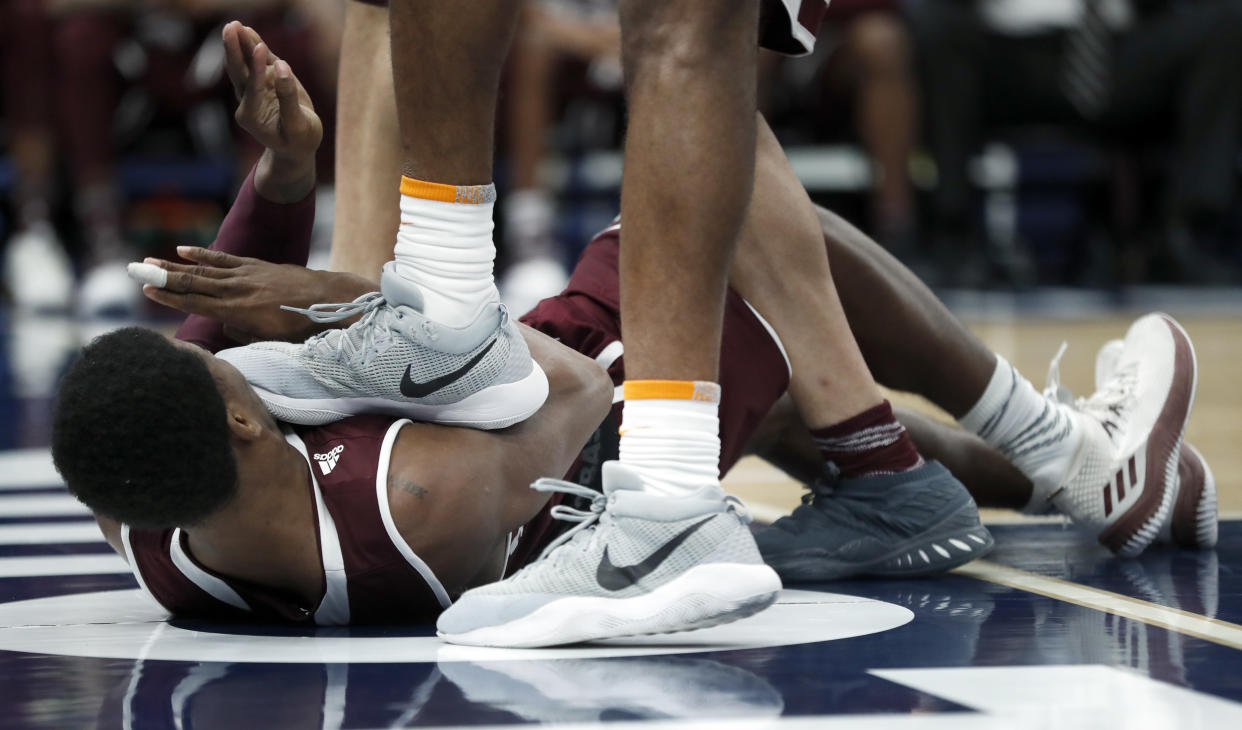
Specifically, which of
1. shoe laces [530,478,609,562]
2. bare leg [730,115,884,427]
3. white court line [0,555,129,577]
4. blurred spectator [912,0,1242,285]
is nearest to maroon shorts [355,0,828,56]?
bare leg [730,115,884,427]

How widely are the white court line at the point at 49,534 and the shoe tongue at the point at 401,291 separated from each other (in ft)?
2.88

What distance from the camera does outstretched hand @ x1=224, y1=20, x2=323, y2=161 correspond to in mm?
1548

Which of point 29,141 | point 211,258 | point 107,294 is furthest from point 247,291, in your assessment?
point 29,141

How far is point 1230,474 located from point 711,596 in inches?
60.4

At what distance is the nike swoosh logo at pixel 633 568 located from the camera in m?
1.37

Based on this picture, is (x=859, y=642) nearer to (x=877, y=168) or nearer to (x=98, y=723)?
(x=98, y=723)

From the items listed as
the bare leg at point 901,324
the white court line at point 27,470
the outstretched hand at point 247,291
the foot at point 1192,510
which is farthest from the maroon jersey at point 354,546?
the white court line at point 27,470

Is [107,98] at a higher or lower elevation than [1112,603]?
higher

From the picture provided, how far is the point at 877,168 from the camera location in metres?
6.32

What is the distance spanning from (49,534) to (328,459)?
91cm

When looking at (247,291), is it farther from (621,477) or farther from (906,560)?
(906,560)

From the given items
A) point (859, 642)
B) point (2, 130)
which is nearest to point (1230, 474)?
point (859, 642)

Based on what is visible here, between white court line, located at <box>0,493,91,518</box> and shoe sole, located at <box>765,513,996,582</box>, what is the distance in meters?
1.11

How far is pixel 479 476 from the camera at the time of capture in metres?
1.44
